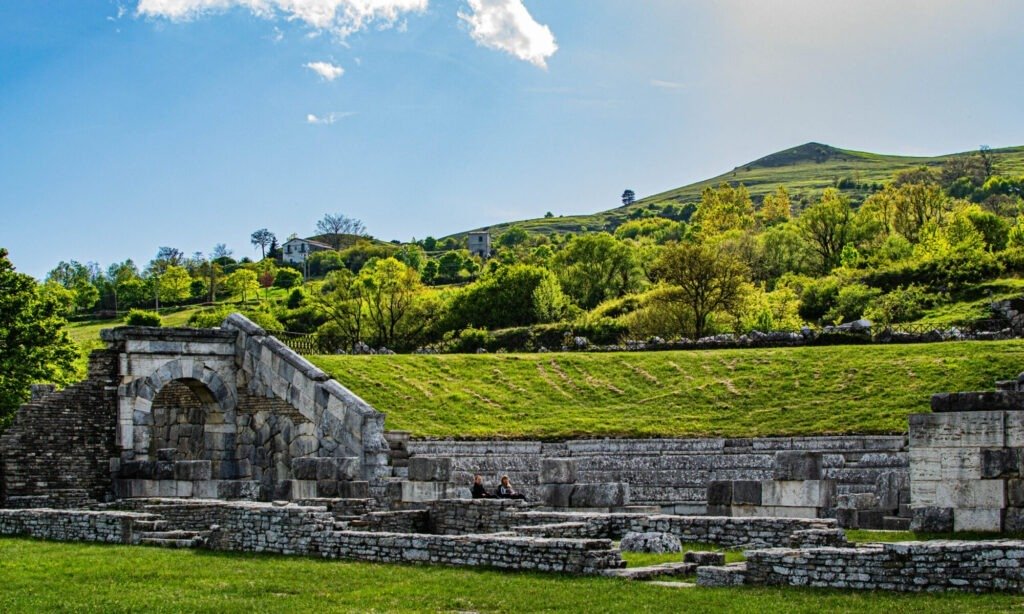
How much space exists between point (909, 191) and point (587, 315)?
124 ft

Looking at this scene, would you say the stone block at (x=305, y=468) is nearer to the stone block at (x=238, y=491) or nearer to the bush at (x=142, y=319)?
the stone block at (x=238, y=491)

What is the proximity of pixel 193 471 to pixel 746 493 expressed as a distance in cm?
1348

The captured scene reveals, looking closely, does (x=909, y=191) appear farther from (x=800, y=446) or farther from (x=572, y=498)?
(x=572, y=498)

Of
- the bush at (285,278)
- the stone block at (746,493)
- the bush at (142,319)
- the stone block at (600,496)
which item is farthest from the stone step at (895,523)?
the bush at (285,278)

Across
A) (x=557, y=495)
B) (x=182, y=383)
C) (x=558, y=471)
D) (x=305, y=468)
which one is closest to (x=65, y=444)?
(x=182, y=383)

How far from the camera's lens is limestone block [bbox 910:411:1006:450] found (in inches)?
850

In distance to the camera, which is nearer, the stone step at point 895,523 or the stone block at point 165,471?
the stone step at point 895,523

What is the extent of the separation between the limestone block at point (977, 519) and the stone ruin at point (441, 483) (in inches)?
1.2

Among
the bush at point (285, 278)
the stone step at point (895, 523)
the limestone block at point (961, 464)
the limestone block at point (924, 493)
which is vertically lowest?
the stone step at point (895, 523)

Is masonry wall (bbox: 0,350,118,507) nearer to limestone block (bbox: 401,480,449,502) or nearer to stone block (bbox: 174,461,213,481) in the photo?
stone block (bbox: 174,461,213,481)

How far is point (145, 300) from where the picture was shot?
6161 inches

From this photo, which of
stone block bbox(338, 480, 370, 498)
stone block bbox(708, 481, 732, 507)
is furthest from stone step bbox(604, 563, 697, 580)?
stone block bbox(338, 480, 370, 498)

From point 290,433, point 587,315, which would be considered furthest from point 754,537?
point 587,315

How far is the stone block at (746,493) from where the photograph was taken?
85.4 feet
